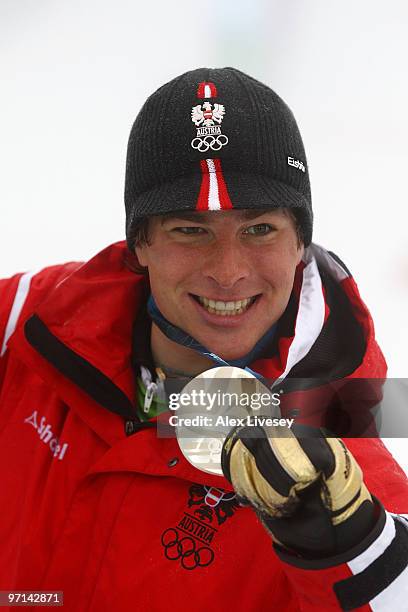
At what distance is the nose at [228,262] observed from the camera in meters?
1.16

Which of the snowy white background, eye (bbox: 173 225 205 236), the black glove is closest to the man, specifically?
eye (bbox: 173 225 205 236)

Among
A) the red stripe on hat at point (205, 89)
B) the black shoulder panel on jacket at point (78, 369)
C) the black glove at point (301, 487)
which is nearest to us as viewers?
the black glove at point (301, 487)

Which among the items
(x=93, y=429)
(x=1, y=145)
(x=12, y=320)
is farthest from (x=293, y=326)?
(x=1, y=145)

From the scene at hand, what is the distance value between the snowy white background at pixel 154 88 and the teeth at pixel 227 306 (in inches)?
39.2

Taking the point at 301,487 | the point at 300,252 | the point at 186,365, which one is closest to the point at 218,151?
the point at 300,252

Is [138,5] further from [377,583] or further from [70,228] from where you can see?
[377,583]

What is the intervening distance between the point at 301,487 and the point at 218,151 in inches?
24.0

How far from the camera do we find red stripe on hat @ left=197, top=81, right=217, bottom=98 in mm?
1155

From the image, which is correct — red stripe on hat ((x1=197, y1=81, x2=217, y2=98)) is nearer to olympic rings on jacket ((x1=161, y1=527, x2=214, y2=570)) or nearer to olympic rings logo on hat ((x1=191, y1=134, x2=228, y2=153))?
olympic rings logo on hat ((x1=191, y1=134, x2=228, y2=153))

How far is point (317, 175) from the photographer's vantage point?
237 centimetres

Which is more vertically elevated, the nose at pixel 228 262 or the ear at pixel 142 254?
the nose at pixel 228 262

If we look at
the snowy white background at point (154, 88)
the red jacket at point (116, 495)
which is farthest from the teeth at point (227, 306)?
the snowy white background at point (154, 88)

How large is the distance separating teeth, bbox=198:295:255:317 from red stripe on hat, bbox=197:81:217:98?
365 millimetres

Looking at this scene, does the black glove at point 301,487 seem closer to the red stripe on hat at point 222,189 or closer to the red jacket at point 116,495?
the red jacket at point 116,495
